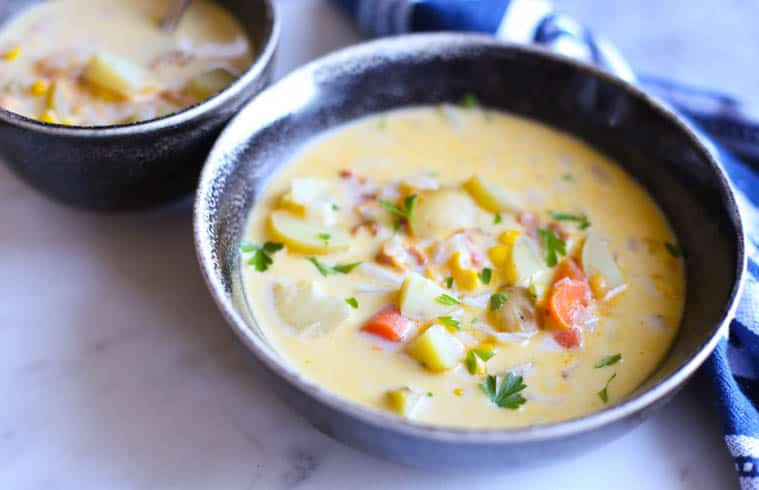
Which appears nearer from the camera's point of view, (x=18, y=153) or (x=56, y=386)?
(x=56, y=386)

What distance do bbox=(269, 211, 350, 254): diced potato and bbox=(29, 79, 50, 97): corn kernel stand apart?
26.3 inches

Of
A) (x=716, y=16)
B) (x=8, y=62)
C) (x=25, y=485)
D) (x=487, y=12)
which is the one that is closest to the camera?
(x=25, y=485)

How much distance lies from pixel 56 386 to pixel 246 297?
16.7 inches

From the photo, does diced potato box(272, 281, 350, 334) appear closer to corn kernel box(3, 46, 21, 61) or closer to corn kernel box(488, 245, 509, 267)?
corn kernel box(488, 245, 509, 267)

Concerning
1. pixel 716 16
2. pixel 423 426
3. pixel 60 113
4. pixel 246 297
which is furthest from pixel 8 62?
pixel 716 16

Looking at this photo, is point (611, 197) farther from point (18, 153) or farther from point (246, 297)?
point (18, 153)

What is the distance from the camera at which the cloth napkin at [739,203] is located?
167cm

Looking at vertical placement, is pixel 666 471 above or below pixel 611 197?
below

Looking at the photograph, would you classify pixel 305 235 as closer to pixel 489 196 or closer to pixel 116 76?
pixel 489 196

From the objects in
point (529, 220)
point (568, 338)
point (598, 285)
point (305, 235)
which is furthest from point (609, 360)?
point (305, 235)

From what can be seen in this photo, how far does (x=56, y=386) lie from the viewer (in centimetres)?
181

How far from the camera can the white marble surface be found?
168 cm

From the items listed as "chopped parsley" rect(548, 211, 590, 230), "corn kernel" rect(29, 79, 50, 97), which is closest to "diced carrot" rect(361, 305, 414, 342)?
"chopped parsley" rect(548, 211, 590, 230)

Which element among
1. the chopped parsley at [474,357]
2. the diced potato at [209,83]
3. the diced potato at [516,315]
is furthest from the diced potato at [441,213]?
the diced potato at [209,83]
